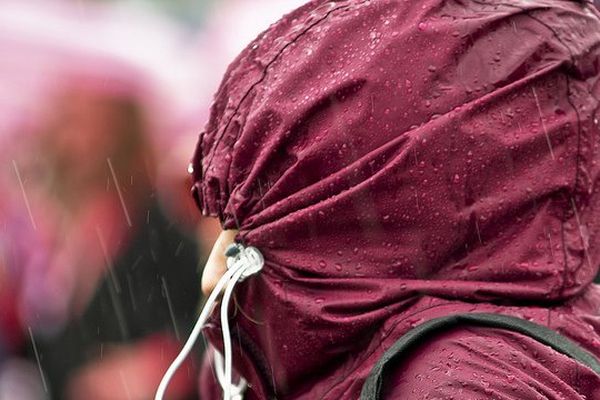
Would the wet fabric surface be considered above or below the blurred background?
above

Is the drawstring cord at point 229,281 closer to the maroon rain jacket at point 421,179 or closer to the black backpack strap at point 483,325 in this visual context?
the maroon rain jacket at point 421,179

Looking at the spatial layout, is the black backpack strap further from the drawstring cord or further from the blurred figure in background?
the blurred figure in background

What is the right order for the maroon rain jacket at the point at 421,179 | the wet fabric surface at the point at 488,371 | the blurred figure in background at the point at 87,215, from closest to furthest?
the wet fabric surface at the point at 488,371 < the maroon rain jacket at the point at 421,179 < the blurred figure in background at the point at 87,215

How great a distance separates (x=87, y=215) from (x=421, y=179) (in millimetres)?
2081

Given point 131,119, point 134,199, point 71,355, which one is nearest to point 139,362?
point 71,355

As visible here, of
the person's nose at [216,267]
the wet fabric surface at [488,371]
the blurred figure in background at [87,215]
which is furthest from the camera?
the blurred figure in background at [87,215]

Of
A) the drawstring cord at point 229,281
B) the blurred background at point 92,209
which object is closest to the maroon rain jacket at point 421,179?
the drawstring cord at point 229,281

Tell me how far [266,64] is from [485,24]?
32cm

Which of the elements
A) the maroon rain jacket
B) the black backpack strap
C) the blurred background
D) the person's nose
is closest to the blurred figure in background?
the blurred background

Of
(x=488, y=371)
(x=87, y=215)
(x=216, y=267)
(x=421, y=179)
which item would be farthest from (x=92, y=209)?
(x=488, y=371)

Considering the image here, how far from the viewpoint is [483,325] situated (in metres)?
1.30

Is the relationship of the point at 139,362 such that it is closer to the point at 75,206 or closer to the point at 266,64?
the point at 75,206

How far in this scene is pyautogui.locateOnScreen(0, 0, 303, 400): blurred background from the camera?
10.3 ft

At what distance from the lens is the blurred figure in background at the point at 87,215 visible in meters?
3.13
